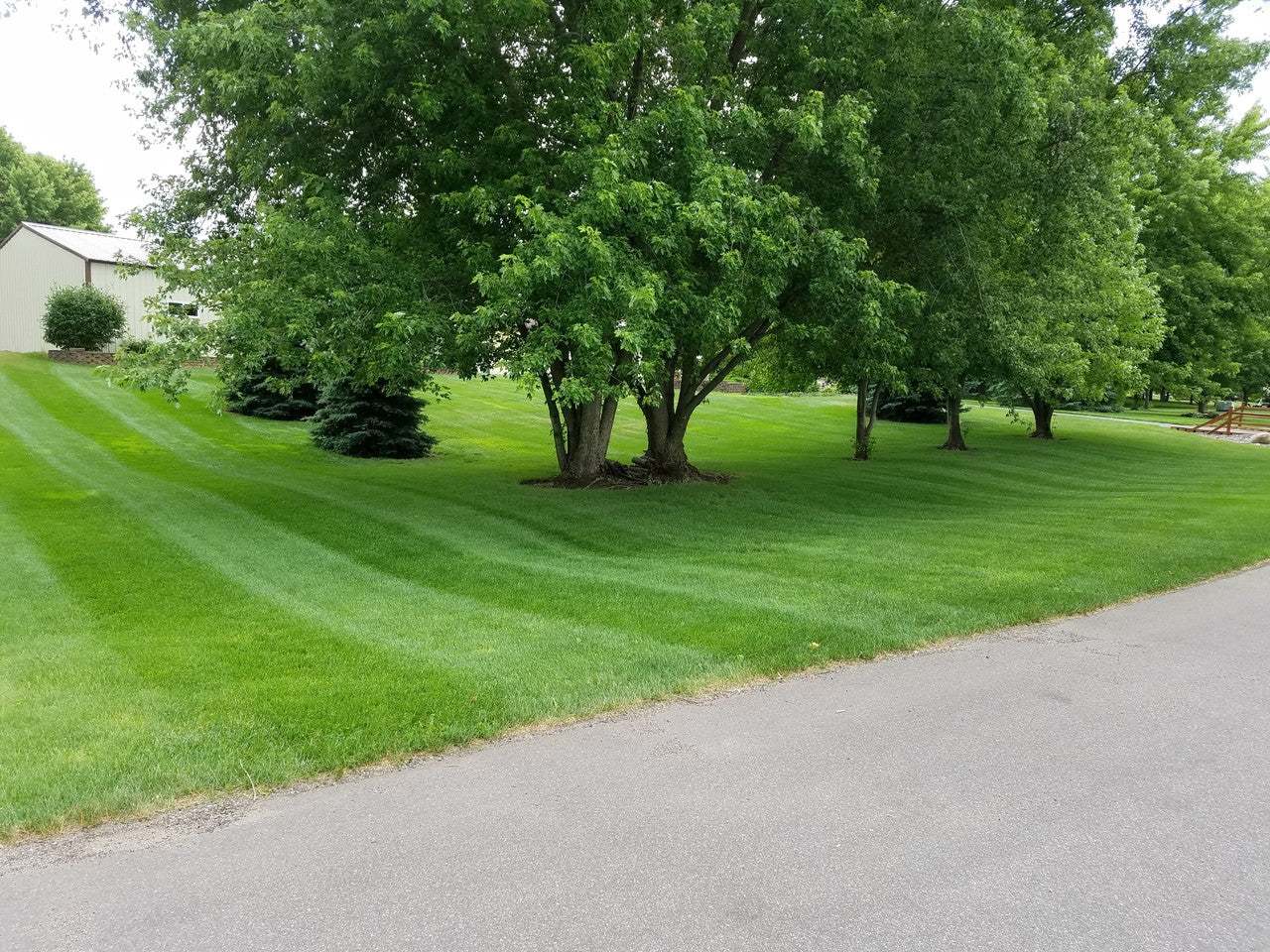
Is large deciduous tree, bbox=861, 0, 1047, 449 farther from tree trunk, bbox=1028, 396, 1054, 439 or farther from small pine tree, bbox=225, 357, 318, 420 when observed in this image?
small pine tree, bbox=225, 357, 318, 420

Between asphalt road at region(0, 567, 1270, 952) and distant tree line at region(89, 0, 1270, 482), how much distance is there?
18.5ft

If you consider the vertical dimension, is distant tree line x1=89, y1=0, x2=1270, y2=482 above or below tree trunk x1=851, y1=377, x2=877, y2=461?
above

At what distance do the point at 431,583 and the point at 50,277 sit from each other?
3349 cm

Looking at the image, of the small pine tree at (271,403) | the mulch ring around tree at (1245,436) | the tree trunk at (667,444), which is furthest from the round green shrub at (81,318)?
the mulch ring around tree at (1245,436)

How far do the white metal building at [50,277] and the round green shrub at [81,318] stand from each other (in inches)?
51.9

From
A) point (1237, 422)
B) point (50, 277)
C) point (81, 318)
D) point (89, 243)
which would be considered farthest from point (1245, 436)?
point (50, 277)

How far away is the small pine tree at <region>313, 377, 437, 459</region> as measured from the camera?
19734mm

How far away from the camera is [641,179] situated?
10.7m

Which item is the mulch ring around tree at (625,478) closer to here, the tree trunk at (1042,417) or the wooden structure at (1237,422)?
the tree trunk at (1042,417)

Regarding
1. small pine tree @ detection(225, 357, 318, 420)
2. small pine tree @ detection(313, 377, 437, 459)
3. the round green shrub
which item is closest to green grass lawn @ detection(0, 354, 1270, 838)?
small pine tree @ detection(313, 377, 437, 459)

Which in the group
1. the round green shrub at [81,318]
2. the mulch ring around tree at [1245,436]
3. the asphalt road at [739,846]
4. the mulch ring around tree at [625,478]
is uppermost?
the round green shrub at [81,318]

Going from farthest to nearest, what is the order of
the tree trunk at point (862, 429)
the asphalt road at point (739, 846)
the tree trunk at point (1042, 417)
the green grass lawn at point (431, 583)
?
the tree trunk at point (1042, 417) < the tree trunk at point (862, 429) < the green grass lawn at point (431, 583) < the asphalt road at point (739, 846)

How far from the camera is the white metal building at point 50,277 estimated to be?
107 feet

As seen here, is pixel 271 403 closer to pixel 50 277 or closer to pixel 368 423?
pixel 368 423
